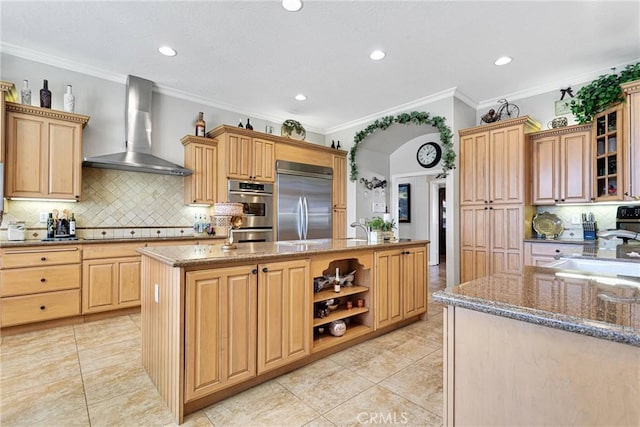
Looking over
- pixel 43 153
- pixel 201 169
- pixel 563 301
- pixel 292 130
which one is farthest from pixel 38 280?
pixel 563 301

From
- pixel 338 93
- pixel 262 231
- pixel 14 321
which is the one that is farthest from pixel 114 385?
pixel 338 93

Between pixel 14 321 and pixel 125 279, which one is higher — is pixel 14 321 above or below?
below

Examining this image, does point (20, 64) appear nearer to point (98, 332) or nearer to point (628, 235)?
point (98, 332)

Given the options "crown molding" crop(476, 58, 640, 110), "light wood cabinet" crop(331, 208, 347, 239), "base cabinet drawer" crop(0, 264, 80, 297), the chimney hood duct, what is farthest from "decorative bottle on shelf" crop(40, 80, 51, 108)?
"crown molding" crop(476, 58, 640, 110)

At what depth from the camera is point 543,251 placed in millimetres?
3562

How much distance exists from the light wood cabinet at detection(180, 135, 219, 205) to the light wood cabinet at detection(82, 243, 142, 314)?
102 centimetres

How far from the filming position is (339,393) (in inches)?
76.2

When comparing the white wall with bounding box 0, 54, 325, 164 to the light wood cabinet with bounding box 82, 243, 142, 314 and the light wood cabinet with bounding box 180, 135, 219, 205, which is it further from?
the light wood cabinet with bounding box 82, 243, 142, 314

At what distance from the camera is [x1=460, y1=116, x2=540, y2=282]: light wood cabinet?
148 inches

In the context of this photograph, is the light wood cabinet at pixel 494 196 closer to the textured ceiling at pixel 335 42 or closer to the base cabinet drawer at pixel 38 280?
the textured ceiling at pixel 335 42

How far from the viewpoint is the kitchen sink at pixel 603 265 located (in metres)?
1.84

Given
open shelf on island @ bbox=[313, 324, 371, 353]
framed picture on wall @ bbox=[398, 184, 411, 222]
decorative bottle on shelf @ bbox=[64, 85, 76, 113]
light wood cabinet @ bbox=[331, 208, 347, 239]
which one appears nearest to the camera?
open shelf on island @ bbox=[313, 324, 371, 353]

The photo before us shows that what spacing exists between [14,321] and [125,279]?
3.05 feet

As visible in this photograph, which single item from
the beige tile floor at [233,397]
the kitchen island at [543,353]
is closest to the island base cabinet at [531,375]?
the kitchen island at [543,353]
